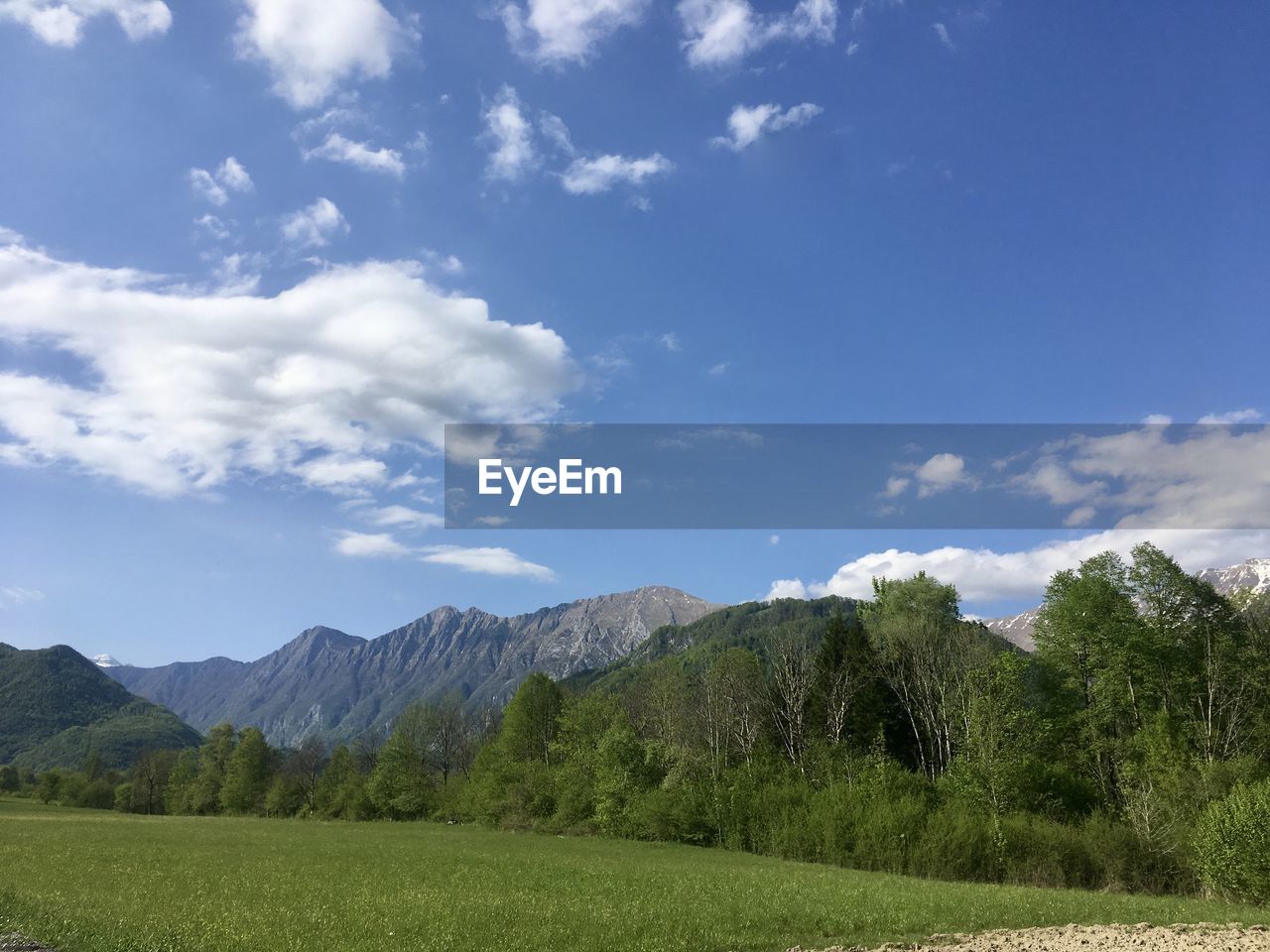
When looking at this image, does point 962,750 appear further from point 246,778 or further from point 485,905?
point 246,778

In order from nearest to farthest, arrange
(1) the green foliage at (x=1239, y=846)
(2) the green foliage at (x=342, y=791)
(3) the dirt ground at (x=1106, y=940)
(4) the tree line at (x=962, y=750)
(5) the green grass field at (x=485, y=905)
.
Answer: (3) the dirt ground at (x=1106, y=940) → (5) the green grass field at (x=485, y=905) → (1) the green foliage at (x=1239, y=846) → (4) the tree line at (x=962, y=750) → (2) the green foliage at (x=342, y=791)

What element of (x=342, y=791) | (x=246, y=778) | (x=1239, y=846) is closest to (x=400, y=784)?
(x=342, y=791)

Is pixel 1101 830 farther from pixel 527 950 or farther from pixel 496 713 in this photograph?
pixel 496 713

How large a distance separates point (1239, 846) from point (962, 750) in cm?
2784

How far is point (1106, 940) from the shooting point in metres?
18.8

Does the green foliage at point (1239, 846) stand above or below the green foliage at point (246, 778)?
above

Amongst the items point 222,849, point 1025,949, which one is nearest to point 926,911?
point 1025,949

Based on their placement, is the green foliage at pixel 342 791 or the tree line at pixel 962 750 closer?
the tree line at pixel 962 750

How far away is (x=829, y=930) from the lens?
69.7ft

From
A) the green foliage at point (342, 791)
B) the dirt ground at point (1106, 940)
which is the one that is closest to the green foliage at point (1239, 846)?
the dirt ground at point (1106, 940)

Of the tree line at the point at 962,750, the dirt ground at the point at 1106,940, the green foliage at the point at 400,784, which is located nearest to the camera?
the dirt ground at the point at 1106,940

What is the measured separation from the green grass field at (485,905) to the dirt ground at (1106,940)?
1.49 metres

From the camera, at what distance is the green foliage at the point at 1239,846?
30.4 m

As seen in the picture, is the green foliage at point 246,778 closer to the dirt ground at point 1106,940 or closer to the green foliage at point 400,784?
the green foliage at point 400,784
